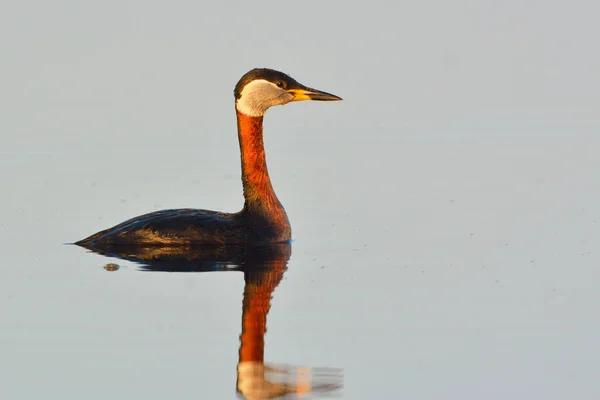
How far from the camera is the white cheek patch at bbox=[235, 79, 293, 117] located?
14484mm

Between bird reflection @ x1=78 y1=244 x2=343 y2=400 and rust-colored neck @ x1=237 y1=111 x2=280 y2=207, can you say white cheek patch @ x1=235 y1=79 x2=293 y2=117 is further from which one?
bird reflection @ x1=78 y1=244 x2=343 y2=400

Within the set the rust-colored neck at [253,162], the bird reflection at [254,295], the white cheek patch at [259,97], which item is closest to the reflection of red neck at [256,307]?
the bird reflection at [254,295]

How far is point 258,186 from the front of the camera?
14383 mm

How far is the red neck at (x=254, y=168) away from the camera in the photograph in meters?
14.3

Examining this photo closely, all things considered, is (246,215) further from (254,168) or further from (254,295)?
(254,295)

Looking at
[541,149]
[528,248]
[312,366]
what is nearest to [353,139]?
[541,149]

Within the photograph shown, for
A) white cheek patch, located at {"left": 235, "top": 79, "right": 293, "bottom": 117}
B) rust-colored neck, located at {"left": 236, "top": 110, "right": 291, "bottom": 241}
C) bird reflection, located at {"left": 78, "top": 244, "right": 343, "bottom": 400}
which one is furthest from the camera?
white cheek patch, located at {"left": 235, "top": 79, "right": 293, "bottom": 117}

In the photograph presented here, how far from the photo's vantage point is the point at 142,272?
12.5 m

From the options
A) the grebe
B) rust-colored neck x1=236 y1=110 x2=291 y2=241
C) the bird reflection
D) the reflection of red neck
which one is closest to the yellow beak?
the grebe

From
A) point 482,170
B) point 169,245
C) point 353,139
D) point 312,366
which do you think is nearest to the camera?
point 312,366

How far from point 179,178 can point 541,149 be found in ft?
14.1

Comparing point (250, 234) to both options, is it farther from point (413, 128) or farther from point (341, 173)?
point (413, 128)

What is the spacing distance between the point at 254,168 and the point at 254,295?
322 cm

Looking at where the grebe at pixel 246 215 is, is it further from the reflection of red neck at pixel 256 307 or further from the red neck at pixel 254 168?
the reflection of red neck at pixel 256 307
